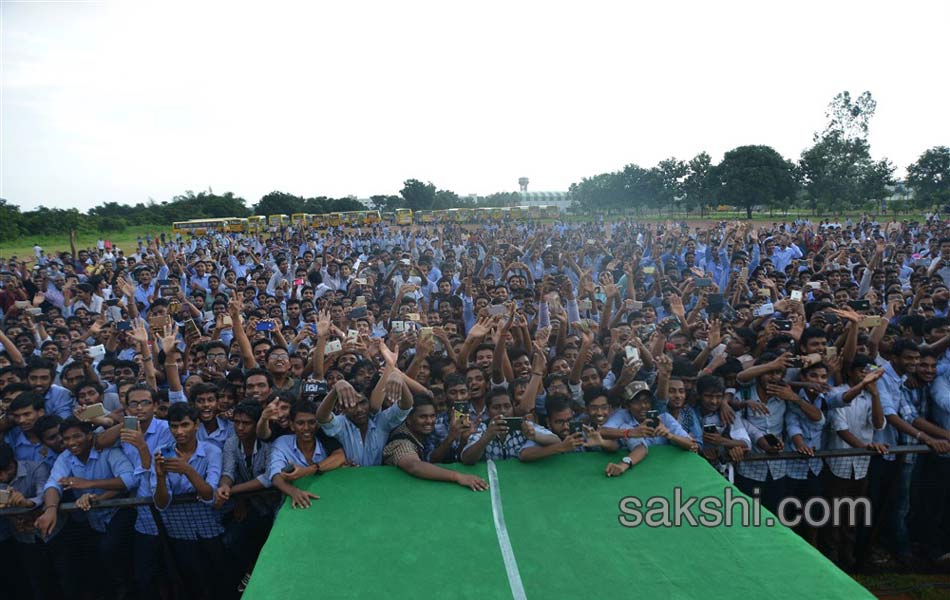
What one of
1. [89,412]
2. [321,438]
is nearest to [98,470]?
[89,412]

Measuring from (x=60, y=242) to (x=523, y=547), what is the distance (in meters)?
42.4

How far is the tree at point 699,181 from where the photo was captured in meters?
52.0

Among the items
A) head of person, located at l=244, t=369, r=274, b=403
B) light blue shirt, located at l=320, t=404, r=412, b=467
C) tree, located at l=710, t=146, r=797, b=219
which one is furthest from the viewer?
tree, located at l=710, t=146, r=797, b=219

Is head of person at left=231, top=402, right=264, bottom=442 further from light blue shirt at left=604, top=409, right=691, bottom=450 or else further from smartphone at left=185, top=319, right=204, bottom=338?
smartphone at left=185, top=319, right=204, bottom=338

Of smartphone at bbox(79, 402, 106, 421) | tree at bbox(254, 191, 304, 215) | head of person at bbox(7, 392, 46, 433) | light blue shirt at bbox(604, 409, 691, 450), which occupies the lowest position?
light blue shirt at bbox(604, 409, 691, 450)

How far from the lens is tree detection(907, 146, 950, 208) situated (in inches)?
1747

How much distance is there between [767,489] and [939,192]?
53189 millimetres

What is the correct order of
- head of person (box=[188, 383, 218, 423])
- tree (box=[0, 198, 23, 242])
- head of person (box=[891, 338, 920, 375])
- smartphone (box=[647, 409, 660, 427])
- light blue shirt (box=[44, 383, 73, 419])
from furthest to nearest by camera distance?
tree (box=[0, 198, 23, 242])
light blue shirt (box=[44, 383, 73, 419])
head of person (box=[891, 338, 920, 375])
head of person (box=[188, 383, 218, 423])
smartphone (box=[647, 409, 660, 427])

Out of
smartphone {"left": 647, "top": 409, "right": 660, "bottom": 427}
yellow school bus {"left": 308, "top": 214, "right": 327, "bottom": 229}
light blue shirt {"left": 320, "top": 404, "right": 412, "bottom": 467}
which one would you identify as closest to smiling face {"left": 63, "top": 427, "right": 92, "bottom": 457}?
light blue shirt {"left": 320, "top": 404, "right": 412, "bottom": 467}

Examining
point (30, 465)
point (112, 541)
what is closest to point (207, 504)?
point (112, 541)

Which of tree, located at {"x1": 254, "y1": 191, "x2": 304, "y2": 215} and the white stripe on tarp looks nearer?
the white stripe on tarp

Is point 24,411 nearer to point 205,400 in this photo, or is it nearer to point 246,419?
point 205,400

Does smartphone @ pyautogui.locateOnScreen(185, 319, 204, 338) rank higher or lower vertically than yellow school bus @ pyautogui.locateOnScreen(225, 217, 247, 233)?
lower

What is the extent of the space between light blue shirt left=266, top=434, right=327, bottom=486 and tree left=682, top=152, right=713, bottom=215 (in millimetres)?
54547
